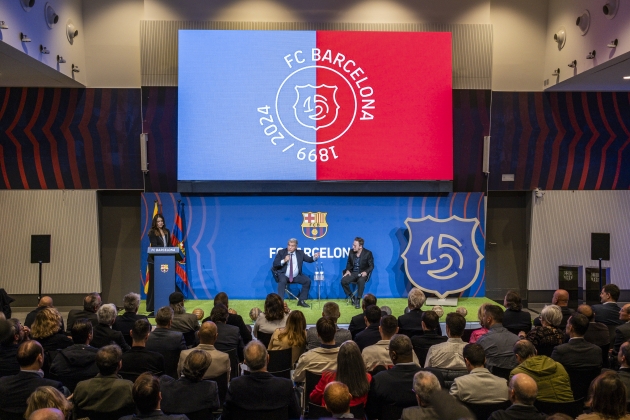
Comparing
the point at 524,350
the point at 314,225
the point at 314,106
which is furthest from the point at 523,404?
the point at 314,106

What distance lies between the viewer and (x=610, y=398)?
10.0ft

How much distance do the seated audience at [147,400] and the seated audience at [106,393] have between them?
1.69 ft

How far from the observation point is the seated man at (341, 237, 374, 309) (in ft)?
29.9

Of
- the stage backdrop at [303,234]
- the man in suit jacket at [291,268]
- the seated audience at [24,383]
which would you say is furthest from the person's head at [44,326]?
the stage backdrop at [303,234]

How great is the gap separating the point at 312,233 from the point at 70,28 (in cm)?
503

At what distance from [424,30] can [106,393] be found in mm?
8211

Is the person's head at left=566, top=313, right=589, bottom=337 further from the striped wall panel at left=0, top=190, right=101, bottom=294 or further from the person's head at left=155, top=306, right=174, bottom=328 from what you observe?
the striped wall panel at left=0, top=190, right=101, bottom=294

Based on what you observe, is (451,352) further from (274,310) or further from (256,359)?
(274,310)

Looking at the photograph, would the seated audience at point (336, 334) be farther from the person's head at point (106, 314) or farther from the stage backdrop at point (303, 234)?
the stage backdrop at point (303, 234)

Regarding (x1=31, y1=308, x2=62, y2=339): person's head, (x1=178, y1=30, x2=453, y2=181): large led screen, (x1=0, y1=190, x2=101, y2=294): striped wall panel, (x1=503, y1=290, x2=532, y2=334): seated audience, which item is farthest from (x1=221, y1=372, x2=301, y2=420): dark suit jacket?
(x1=0, y1=190, x2=101, y2=294): striped wall panel

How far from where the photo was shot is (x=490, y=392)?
3666 millimetres

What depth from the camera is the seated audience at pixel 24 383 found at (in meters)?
3.51

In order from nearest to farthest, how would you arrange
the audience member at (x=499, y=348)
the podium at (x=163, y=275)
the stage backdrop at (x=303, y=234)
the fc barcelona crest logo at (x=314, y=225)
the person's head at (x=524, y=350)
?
the person's head at (x=524, y=350) → the audience member at (x=499, y=348) → the podium at (x=163, y=275) → the stage backdrop at (x=303, y=234) → the fc barcelona crest logo at (x=314, y=225)

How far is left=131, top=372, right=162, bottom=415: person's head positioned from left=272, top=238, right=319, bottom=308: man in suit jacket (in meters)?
6.04
